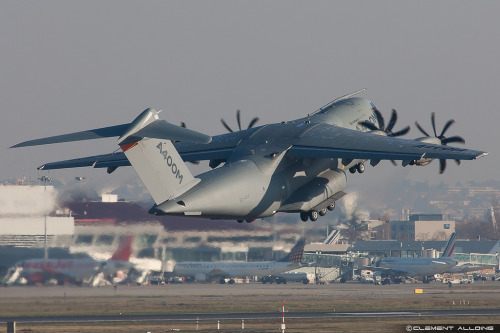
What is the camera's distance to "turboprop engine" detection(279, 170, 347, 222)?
1645 inches

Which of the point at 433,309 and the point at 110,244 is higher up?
the point at 110,244

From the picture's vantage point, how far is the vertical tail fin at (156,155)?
3103 cm

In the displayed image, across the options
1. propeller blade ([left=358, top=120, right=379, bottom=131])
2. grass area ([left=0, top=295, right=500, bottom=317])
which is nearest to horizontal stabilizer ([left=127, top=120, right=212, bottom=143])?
propeller blade ([left=358, top=120, right=379, bottom=131])

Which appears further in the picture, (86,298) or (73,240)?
(86,298)

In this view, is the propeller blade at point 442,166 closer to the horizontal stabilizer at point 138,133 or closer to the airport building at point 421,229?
the horizontal stabilizer at point 138,133

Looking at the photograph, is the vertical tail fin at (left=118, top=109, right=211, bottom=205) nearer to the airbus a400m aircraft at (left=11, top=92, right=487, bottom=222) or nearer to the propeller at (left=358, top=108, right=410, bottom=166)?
the airbus a400m aircraft at (left=11, top=92, right=487, bottom=222)

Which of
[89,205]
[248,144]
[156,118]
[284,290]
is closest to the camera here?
[156,118]

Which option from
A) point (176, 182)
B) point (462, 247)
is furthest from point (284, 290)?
point (462, 247)

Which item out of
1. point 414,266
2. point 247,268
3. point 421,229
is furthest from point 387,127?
point 421,229

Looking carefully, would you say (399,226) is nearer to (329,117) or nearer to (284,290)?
(284,290)

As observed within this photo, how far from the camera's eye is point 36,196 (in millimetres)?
43156

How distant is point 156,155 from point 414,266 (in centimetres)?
7895

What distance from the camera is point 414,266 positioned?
10712 cm

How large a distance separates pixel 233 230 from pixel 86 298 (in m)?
9.57
